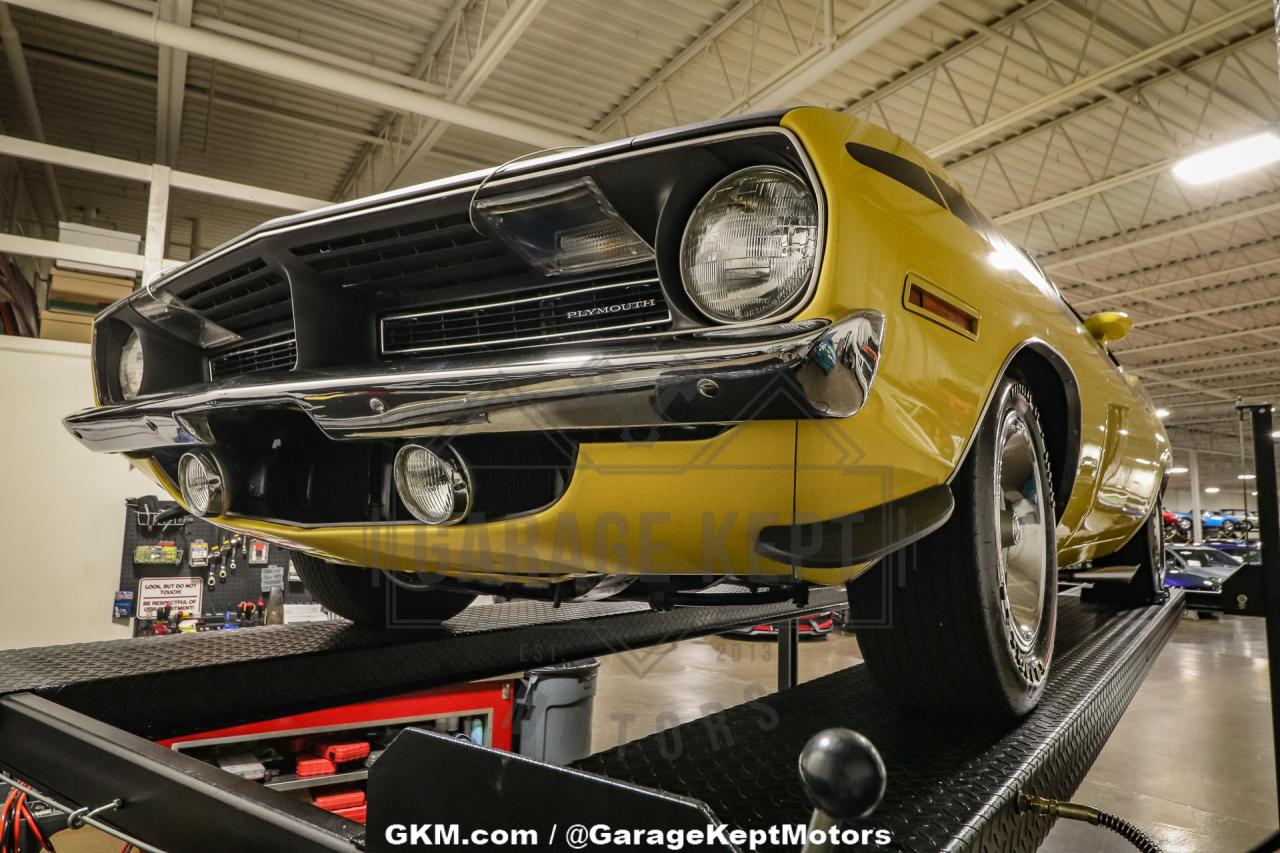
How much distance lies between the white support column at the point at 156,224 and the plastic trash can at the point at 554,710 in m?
4.14

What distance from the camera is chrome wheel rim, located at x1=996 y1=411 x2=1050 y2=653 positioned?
1651mm

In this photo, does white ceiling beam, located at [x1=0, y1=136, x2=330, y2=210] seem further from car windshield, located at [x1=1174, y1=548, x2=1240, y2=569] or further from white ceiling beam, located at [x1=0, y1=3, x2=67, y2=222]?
car windshield, located at [x1=1174, y1=548, x2=1240, y2=569]

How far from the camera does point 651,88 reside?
7.66 m

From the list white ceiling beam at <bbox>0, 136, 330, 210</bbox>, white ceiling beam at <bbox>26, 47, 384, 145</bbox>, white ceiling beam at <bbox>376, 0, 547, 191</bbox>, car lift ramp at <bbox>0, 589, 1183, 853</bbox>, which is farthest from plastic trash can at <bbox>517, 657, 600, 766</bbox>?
white ceiling beam at <bbox>26, 47, 384, 145</bbox>

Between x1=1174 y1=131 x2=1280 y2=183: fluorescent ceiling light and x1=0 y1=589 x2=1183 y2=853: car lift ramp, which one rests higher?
x1=1174 y1=131 x2=1280 y2=183: fluorescent ceiling light

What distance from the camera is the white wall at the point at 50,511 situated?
500 centimetres

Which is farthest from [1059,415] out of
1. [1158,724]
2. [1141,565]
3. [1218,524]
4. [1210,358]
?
[1218,524]

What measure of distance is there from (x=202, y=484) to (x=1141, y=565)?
354 centimetres

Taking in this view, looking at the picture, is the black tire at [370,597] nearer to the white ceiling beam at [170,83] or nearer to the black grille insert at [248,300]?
the black grille insert at [248,300]

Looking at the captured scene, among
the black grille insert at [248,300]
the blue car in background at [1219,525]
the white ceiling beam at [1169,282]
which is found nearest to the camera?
the black grille insert at [248,300]

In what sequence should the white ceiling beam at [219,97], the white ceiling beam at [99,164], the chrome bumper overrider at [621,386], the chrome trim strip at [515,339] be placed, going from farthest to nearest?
the white ceiling beam at [219,97]
the white ceiling beam at [99,164]
the chrome trim strip at [515,339]
the chrome bumper overrider at [621,386]

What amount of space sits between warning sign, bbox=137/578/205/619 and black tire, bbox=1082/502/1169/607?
15.2ft

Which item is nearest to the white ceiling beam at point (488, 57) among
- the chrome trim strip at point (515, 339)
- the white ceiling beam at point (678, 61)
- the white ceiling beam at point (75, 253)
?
the white ceiling beam at point (678, 61)

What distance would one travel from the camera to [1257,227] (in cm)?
1174
